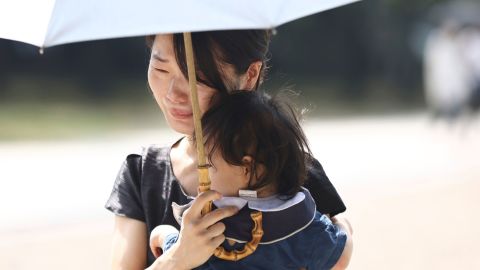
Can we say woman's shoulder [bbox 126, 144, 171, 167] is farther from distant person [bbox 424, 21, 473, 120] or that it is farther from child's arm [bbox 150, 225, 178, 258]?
distant person [bbox 424, 21, 473, 120]

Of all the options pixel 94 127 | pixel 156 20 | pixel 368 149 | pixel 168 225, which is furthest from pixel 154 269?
pixel 94 127

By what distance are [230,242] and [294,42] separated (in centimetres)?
2096

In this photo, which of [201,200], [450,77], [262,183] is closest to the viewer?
[201,200]

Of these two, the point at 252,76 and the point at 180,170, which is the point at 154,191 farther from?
the point at 252,76

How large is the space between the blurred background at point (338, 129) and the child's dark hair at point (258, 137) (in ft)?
0.86

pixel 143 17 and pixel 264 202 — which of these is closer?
pixel 143 17

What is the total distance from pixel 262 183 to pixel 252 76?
291 mm

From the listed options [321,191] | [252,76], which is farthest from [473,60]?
[252,76]

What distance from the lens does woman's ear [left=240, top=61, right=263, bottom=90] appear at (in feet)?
7.66

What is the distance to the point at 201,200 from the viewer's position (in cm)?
212

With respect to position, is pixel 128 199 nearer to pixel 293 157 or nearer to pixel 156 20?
pixel 293 157

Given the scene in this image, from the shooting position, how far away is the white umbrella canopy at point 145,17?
1829 mm

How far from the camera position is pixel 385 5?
23312mm

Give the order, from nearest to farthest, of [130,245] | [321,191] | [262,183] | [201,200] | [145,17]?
1. [145,17]
2. [201,200]
3. [262,183]
4. [130,245]
5. [321,191]
